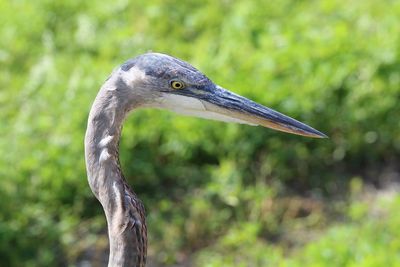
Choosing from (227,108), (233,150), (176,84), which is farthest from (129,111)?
(233,150)

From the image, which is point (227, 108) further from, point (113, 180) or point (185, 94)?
point (113, 180)

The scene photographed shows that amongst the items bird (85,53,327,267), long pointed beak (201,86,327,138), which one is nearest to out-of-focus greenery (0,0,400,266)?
long pointed beak (201,86,327,138)

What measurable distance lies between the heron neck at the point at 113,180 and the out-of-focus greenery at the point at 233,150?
1691 millimetres

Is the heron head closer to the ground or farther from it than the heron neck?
farther from it

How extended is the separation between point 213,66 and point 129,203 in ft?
9.49

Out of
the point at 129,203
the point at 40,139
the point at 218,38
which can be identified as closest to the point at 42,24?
the point at 218,38

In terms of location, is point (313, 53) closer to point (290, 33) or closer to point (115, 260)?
point (290, 33)

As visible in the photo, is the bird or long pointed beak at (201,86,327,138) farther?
long pointed beak at (201,86,327,138)

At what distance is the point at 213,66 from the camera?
558cm

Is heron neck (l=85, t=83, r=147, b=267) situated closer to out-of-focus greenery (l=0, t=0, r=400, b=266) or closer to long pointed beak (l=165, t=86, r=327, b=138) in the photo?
long pointed beak (l=165, t=86, r=327, b=138)

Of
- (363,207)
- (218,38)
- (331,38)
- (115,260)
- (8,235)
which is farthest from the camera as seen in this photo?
(218,38)

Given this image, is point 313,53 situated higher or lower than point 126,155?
higher

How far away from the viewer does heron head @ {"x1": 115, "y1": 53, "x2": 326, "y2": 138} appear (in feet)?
9.16

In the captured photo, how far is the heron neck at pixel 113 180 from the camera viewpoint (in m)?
2.75
